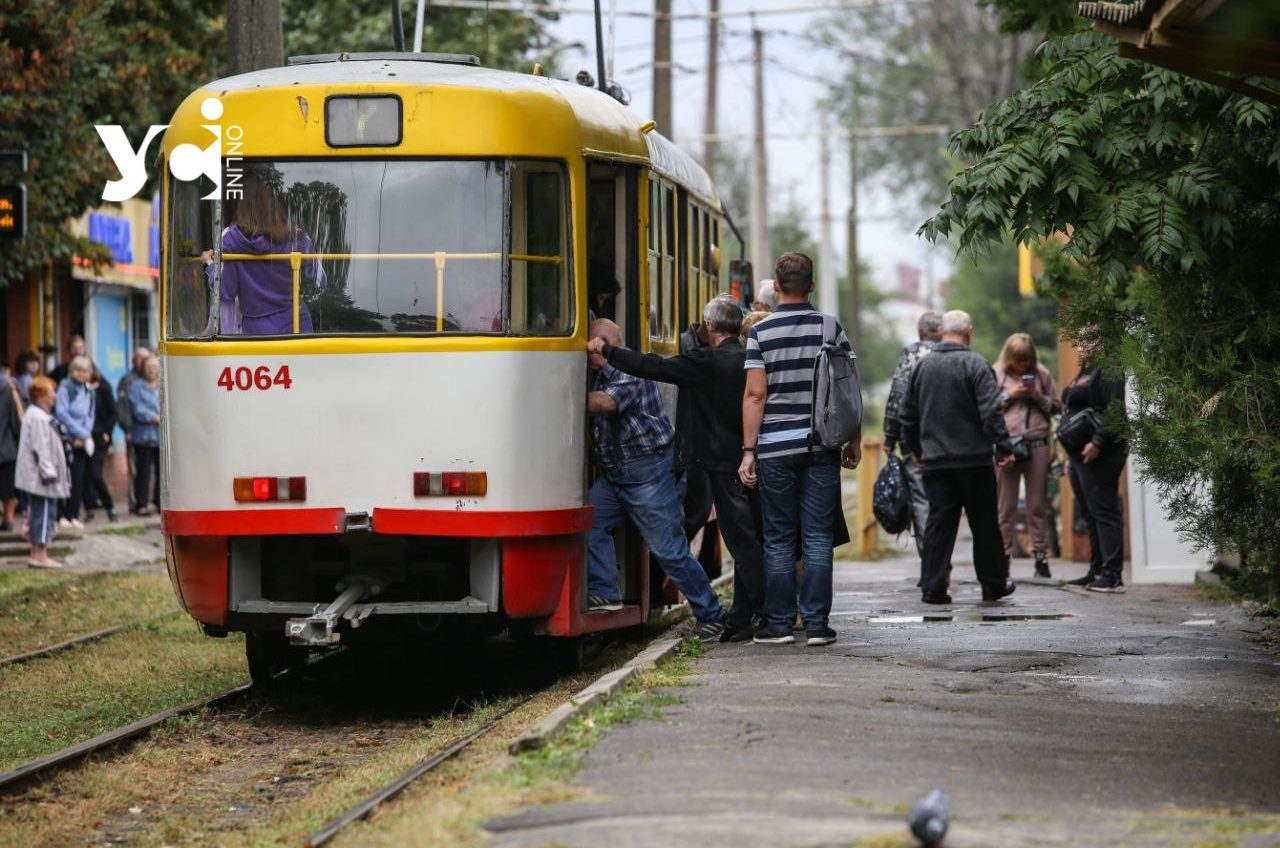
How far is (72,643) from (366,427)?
4644 mm

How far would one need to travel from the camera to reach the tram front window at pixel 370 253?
1001cm

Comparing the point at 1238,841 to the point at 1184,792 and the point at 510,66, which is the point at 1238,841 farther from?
the point at 510,66

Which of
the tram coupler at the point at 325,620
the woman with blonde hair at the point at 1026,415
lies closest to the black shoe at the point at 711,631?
the tram coupler at the point at 325,620

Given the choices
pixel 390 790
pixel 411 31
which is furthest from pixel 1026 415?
pixel 411 31

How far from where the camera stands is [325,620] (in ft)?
32.2

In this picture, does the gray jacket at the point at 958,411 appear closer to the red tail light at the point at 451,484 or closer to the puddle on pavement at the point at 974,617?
the puddle on pavement at the point at 974,617

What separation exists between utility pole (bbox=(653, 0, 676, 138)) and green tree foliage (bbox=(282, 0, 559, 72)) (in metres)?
4.08

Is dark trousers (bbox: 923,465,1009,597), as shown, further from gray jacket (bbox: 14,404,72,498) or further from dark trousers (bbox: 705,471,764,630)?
gray jacket (bbox: 14,404,72,498)

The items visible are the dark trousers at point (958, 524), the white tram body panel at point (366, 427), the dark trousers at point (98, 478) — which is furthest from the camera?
the dark trousers at point (98, 478)

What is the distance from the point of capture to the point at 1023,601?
13906mm

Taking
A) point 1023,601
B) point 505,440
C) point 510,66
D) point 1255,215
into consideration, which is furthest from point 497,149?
point 510,66

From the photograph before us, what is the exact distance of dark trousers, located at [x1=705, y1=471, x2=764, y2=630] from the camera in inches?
446

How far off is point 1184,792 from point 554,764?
212 cm

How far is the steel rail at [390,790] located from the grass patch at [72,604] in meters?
5.72
